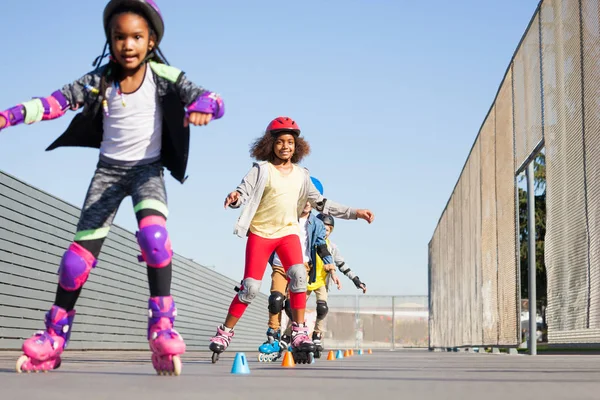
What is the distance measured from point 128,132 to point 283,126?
303 centimetres

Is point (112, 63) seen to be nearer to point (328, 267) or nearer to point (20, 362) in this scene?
point (20, 362)

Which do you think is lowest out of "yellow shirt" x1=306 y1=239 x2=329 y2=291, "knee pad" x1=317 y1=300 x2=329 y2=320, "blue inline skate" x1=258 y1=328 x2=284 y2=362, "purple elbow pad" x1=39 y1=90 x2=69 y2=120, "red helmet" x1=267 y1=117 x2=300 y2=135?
"blue inline skate" x1=258 y1=328 x2=284 y2=362

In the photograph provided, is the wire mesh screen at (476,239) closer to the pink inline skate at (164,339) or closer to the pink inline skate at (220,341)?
the pink inline skate at (220,341)

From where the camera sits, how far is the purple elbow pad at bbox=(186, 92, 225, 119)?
4278 mm

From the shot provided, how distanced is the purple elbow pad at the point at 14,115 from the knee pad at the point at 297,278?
124 inches

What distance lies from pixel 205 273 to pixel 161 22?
81.1ft

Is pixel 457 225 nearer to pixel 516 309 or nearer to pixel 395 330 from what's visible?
pixel 516 309

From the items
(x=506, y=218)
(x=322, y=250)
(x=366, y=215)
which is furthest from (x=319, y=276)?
(x=506, y=218)

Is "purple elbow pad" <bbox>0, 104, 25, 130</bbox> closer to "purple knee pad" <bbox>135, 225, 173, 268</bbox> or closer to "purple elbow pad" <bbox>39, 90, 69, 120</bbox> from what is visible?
"purple elbow pad" <bbox>39, 90, 69, 120</bbox>

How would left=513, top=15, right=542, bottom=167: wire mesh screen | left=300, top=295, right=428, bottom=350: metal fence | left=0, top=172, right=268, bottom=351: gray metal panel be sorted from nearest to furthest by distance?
left=513, top=15, right=542, bottom=167: wire mesh screen → left=0, top=172, right=268, bottom=351: gray metal panel → left=300, top=295, right=428, bottom=350: metal fence

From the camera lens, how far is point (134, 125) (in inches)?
173

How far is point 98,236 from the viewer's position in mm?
4367

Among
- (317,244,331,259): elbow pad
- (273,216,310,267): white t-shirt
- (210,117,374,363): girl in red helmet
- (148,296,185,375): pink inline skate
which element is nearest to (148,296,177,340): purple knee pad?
(148,296,185,375): pink inline skate

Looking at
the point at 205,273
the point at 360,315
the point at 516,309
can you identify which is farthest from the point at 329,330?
the point at 516,309
